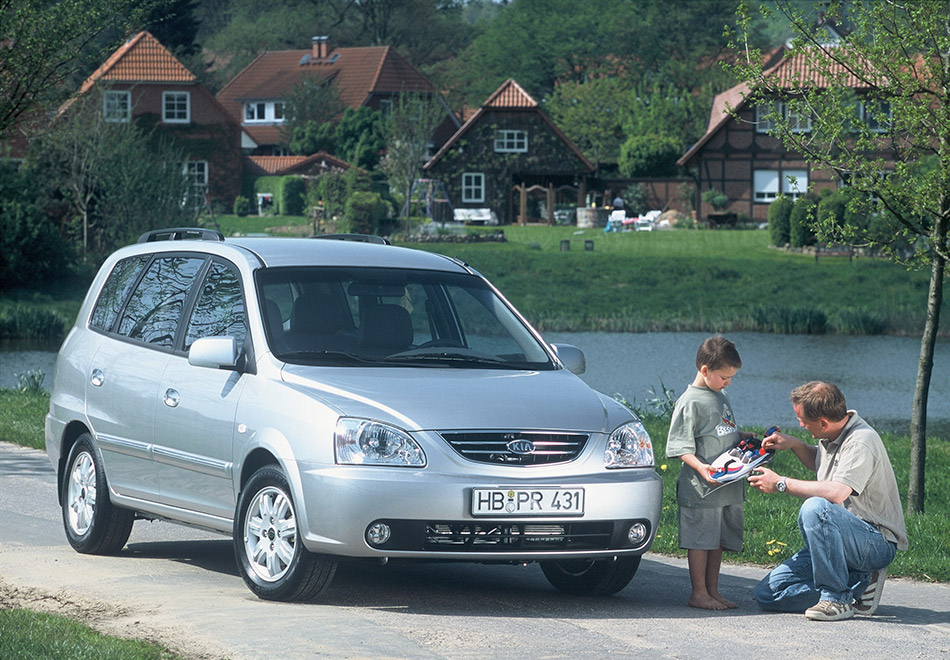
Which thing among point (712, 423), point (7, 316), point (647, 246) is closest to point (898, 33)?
point (712, 423)

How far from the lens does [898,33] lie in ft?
38.3

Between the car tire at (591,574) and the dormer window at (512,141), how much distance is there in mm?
71807

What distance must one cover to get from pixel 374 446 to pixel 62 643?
165cm

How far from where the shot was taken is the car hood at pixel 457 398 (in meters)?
7.34

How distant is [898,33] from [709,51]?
97.1 metres

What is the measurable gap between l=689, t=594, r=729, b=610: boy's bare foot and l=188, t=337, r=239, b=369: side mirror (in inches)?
105

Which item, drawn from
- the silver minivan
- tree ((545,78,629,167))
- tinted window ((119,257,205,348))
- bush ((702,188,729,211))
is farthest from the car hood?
tree ((545,78,629,167))

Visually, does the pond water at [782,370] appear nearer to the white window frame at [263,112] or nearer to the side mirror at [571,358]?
the side mirror at [571,358]

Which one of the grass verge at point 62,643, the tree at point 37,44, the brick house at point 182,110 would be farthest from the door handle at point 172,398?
the brick house at point 182,110

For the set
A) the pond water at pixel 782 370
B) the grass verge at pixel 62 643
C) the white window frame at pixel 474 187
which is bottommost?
the pond water at pixel 782 370

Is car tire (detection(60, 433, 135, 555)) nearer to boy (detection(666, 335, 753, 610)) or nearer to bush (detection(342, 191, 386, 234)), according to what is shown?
boy (detection(666, 335, 753, 610))

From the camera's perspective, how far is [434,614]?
7.41 m

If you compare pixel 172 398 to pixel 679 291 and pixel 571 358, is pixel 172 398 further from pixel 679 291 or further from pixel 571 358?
pixel 679 291

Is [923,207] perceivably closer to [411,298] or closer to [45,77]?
[411,298]
